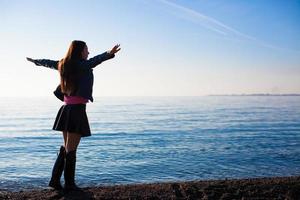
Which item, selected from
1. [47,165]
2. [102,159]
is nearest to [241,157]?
[102,159]

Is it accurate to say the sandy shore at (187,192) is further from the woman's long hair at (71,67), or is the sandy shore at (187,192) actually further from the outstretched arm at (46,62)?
the outstretched arm at (46,62)

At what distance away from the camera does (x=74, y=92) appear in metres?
6.59

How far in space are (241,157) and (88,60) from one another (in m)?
10.2

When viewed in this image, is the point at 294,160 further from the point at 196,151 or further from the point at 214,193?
the point at 214,193

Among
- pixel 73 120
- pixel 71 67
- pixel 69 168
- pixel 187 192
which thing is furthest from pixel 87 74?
pixel 187 192

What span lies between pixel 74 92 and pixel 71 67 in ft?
1.40

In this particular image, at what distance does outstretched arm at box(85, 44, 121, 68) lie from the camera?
6328 mm

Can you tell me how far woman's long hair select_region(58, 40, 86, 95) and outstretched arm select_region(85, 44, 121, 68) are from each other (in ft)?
0.77

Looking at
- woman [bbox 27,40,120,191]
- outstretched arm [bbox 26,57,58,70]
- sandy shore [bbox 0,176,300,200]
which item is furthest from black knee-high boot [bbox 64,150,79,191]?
outstretched arm [bbox 26,57,58,70]

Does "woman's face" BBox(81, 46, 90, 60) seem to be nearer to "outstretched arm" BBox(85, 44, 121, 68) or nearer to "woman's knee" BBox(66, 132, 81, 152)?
"outstretched arm" BBox(85, 44, 121, 68)

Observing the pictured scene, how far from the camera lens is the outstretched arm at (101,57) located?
6328mm

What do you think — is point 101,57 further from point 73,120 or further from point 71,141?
point 71,141

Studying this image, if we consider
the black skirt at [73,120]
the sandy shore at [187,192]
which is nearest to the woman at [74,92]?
the black skirt at [73,120]

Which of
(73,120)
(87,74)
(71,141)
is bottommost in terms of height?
(71,141)
